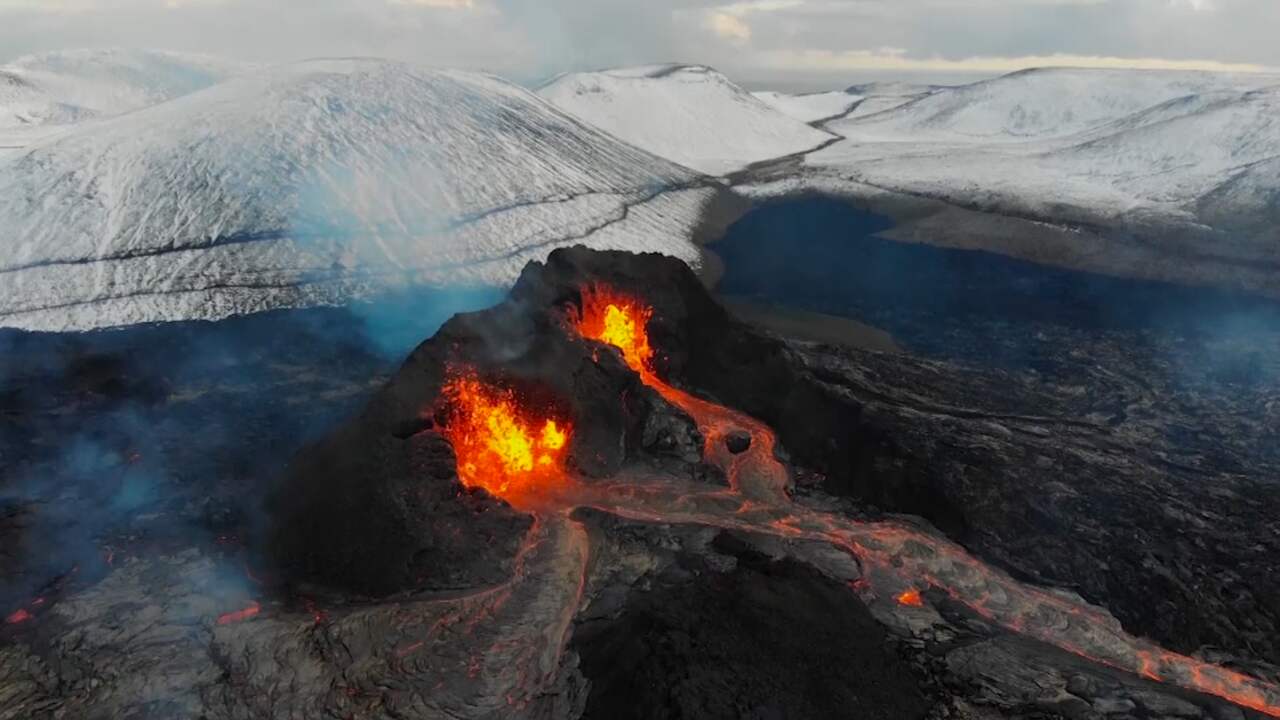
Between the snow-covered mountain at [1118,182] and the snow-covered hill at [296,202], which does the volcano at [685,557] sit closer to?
the snow-covered hill at [296,202]

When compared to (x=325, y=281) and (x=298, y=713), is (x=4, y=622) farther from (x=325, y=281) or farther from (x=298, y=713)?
(x=325, y=281)

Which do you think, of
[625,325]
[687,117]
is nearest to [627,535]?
[625,325]

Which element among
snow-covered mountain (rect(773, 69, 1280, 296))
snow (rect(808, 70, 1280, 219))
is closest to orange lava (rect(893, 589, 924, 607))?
snow-covered mountain (rect(773, 69, 1280, 296))

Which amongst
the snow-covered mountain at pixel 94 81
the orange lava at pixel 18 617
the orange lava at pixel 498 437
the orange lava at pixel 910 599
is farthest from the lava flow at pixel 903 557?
the snow-covered mountain at pixel 94 81

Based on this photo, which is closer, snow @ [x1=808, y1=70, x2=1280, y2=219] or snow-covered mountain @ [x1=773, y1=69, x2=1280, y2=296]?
snow-covered mountain @ [x1=773, y1=69, x2=1280, y2=296]

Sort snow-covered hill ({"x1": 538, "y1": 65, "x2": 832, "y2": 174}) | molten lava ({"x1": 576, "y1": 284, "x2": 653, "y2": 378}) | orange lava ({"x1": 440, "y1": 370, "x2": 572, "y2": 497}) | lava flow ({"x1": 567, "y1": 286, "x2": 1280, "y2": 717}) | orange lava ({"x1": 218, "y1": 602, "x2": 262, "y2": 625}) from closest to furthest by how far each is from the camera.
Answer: orange lava ({"x1": 218, "y1": 602, "x2": 262, "y2": 625}) → lava flow ({"x1": 567, "y1": 286, "x2": 1280, "y2": 717}) → orange lava ({"x1": 440, "y1": 370, "x2": 572, "y2": 497}) → molten lava ({"x1": 576, "y1": 284, "x2": 653, "y2": 378}) → snow-covered hill ({"x1": 538, "y1": 65, "x2": 832, "y2": 174})

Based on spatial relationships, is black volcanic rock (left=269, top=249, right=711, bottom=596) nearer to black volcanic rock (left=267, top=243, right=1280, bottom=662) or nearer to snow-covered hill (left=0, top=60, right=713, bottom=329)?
black volcanic rock (left=267, top=243, right=1280, bottom=662)
